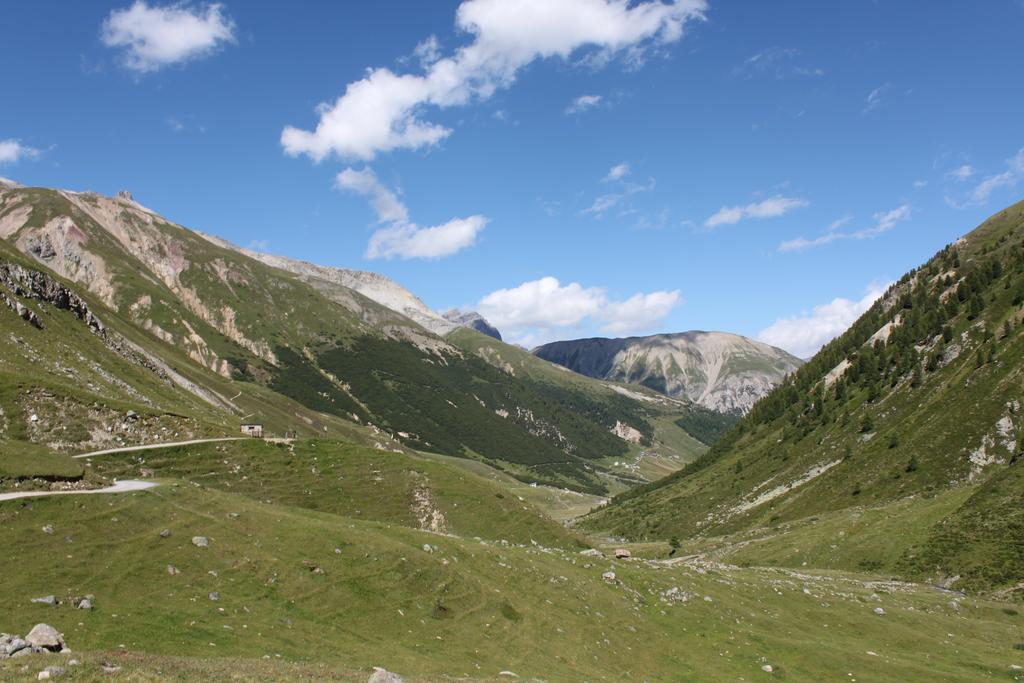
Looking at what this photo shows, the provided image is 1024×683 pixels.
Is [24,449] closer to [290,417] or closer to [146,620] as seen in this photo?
[146,620]

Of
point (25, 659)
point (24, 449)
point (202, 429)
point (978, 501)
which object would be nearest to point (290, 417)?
point (202, 429)

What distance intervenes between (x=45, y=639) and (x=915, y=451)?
5155 inches

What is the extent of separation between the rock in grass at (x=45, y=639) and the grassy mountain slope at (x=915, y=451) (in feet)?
260

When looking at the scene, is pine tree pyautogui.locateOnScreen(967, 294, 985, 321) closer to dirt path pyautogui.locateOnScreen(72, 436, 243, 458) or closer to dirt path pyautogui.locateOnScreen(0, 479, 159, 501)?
dirt path pyautogui.locateOnScreen(72, 436, 243, 458)

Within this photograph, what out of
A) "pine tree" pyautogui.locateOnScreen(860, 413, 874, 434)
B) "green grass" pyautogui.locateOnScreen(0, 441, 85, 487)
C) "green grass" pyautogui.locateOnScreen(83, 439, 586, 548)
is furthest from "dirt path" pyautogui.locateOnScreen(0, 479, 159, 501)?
"pine tree" pyautogui.locateOnScreen(860, 413, 874, 434)

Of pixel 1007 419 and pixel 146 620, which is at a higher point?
pixel 1007 419

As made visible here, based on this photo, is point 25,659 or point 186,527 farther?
point 186,527

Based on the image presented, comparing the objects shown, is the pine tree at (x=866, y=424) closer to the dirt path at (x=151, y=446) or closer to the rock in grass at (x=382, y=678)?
the dirt path at (x=151, y=446)

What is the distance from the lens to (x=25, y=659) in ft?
60.6

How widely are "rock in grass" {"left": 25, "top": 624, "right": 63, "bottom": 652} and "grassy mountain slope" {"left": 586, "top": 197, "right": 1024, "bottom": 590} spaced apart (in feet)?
260

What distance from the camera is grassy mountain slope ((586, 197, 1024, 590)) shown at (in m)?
76.1

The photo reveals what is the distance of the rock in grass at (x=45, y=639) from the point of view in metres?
20.5

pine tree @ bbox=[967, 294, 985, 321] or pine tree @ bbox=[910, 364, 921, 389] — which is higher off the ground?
pine tree @ bbox=[967, 294, 985, 321]

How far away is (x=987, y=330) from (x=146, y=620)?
16535cm
